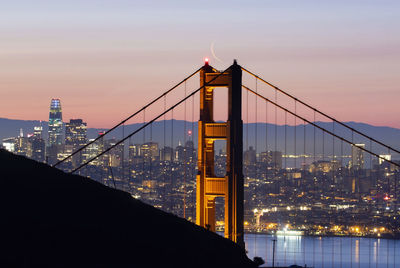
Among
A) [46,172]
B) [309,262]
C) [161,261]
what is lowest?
[309,262]

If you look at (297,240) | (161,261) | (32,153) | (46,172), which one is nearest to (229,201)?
(46,172)

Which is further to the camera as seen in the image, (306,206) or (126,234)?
(306,206)

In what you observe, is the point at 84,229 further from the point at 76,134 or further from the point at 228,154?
the point at 76,134

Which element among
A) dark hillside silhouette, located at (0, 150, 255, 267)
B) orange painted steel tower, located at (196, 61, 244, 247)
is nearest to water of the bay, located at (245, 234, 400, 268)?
orange painted steel tower, located at (196, 61, 244, 247)

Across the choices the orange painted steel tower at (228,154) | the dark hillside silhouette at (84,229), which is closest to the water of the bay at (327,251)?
the orange painted steel tower at (228,154)

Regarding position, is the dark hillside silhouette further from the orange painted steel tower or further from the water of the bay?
the water of the bay

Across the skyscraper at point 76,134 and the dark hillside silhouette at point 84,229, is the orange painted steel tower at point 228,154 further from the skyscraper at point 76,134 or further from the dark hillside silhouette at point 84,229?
the skyscraper at point 76,134

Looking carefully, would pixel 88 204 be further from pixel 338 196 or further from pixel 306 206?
pixel 338 196
